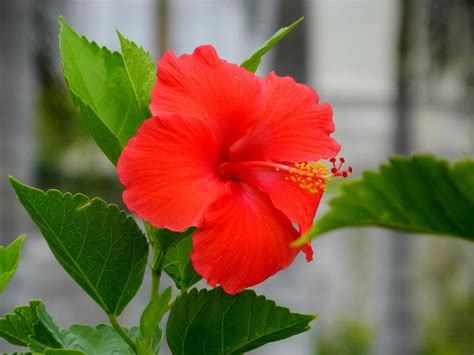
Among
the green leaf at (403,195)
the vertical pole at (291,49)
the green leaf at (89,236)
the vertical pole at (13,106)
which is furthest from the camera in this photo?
the vertical pole at (13,106)

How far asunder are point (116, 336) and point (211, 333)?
60 millimetres

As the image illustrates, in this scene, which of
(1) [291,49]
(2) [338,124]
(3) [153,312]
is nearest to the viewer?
(3) [153,312]

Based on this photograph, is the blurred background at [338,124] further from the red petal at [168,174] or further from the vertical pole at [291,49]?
the red petal at [168,174]

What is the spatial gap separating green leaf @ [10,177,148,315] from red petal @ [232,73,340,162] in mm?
57

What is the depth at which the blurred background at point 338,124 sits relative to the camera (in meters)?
3.02

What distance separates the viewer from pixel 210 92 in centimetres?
→ 33

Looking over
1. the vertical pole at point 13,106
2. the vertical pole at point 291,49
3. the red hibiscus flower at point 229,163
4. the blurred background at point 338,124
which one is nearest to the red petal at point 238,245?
the red hibiscus flower at point 229,163

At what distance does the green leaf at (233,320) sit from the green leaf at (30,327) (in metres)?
0.05

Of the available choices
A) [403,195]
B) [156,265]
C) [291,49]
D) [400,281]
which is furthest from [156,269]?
[400,281]

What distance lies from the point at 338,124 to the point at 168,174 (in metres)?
4.12

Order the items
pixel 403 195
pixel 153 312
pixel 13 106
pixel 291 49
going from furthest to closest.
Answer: pixel 13 106 < pixel 291 49 < pixel 153 312 < pixel 403 195

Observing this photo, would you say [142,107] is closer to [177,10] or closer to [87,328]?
[87,328]

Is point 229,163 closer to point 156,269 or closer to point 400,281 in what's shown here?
point 156,269

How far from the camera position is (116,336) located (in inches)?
14.6
